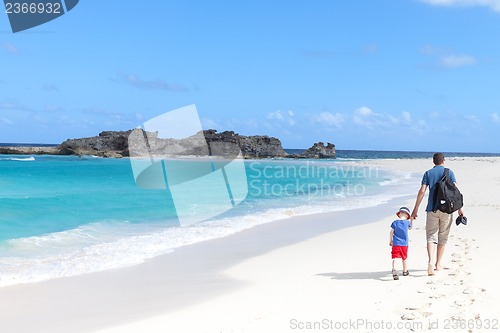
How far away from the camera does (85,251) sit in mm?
8867

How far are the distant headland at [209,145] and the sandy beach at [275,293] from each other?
86.2 meters

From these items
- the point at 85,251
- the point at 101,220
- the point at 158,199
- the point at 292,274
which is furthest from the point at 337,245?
the point at 158,199

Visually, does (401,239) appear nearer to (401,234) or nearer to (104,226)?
(401,234)

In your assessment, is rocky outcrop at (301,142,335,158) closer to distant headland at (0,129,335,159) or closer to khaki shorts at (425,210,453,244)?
distant headland at (0,129,335,159)

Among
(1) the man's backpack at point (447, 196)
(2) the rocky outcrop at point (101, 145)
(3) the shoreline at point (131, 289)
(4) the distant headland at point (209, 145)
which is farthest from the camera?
(4) the distant headland at point (209, 145)

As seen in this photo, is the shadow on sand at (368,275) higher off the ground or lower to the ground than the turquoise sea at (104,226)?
higher

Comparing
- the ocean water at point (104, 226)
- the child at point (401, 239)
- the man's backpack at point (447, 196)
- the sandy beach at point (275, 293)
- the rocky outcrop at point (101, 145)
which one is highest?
the rocky outcrop at point (101, 145)

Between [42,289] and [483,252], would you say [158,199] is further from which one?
[483,252]

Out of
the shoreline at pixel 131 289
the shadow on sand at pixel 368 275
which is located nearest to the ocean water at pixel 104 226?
the shoreline at pixel 131 289

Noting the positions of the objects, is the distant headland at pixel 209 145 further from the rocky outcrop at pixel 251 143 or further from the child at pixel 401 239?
the child at pixel 401 239

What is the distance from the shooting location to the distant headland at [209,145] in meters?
91.9

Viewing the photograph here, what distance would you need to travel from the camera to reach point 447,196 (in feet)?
19.9

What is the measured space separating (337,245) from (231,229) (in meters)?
3.44

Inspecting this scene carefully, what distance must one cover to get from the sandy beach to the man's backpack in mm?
947
